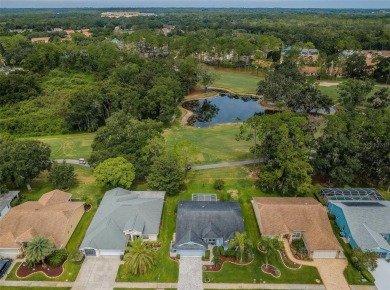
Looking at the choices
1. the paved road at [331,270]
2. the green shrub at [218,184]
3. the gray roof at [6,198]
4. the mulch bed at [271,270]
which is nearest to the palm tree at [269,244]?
the mulch bed at [271,270]

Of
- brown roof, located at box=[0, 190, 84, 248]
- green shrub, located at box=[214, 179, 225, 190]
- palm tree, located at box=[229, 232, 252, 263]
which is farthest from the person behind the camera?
green shrub, located at box=[214, 179, 225, 190]

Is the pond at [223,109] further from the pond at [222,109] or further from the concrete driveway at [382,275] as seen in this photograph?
the concrete driveway at [382,275]

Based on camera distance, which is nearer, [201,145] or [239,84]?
[201,145]

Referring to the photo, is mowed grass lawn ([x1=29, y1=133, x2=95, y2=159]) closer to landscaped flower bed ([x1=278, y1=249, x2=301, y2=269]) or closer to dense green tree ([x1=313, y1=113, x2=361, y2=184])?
landscaped flower bed ([x1=278, y1=249, x2=301, y2=269])

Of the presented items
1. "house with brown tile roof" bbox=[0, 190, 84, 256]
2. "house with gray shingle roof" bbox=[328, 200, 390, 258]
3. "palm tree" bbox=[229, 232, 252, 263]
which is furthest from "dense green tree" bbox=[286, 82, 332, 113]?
"house with brown tile roof" bbox=[0, 190, 84, 256]

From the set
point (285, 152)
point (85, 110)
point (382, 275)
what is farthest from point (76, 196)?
point (382, 275)

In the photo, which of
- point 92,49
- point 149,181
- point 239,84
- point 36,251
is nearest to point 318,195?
point 149,181

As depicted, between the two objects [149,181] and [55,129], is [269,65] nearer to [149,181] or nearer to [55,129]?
[55,129]

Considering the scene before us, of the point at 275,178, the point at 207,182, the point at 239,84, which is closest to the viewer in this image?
the point at 275,178
